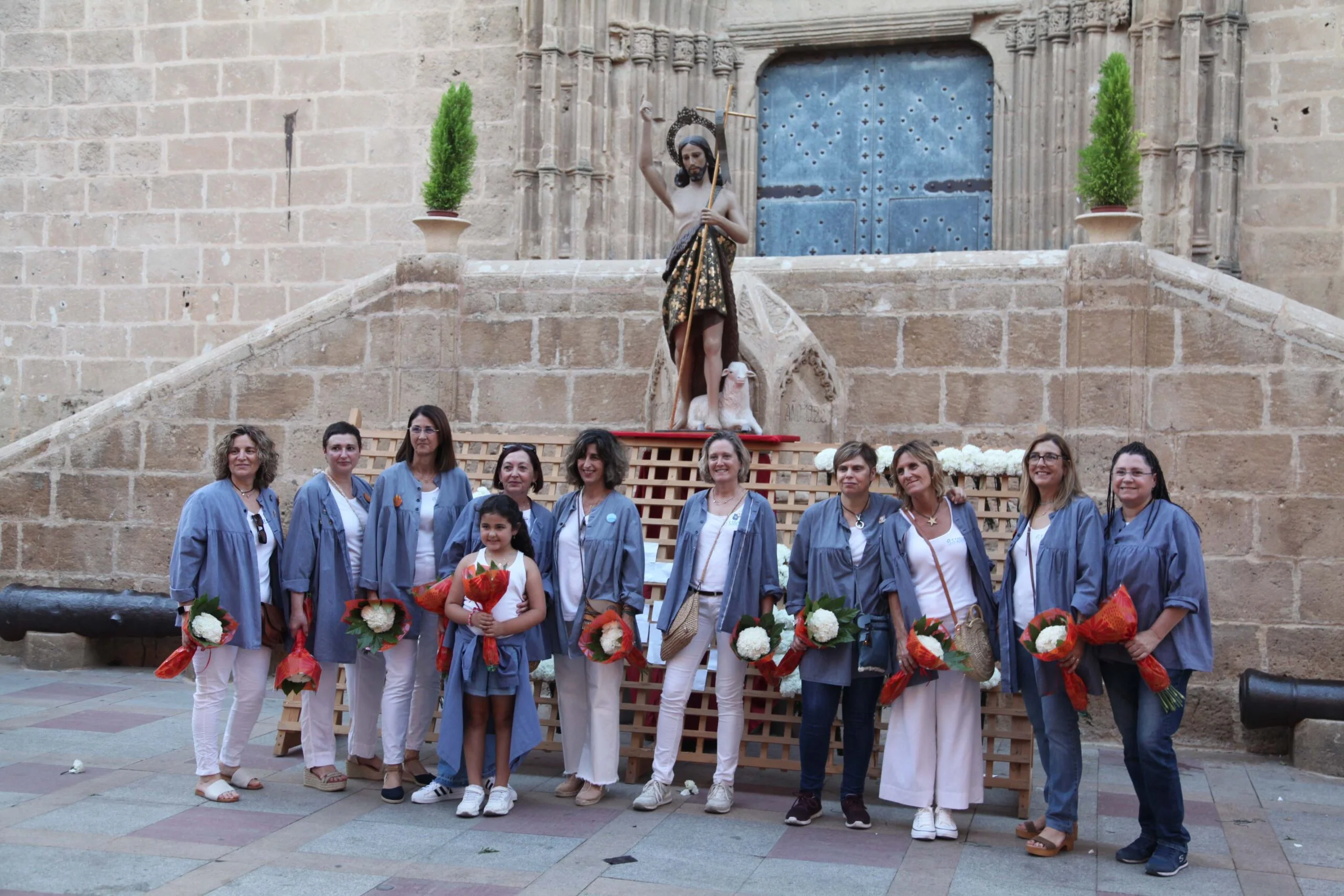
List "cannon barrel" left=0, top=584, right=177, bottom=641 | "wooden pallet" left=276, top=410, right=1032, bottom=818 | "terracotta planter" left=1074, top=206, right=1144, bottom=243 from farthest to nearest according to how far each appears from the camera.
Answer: "cannon barrel" left=0, top=584, right=177, bottom=641 < "terracotta planter" left=1074, top=206, right=1144, bottom=243 < "wooden pallet" left=276, top=410, right=1032, bottom=818

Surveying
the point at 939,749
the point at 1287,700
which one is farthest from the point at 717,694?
the point at 1287,700

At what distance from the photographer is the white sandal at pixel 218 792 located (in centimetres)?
580

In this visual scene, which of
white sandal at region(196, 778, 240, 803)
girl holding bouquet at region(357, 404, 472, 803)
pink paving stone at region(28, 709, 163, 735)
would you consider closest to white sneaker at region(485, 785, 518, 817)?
girl holding bouquet at region(357, 404, 472, 803)

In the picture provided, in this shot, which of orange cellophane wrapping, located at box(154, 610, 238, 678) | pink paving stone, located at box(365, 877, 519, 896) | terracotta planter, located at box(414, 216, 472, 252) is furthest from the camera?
terracotta planter, located at box(414, 216, 472, 252)

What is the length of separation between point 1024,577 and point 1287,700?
8.55 ft

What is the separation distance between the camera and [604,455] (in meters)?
5.99

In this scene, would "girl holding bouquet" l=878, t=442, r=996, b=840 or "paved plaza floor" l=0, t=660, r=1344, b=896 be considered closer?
"paved plaza floor" l=0, t=660, r=1344, b=896

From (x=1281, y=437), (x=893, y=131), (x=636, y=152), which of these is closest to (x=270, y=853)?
(x=1281, y=437)

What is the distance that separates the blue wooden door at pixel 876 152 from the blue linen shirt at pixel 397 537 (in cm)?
742

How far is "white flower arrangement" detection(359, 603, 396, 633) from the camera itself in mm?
5895

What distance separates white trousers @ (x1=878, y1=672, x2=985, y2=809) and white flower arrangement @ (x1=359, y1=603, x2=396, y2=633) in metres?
2.09

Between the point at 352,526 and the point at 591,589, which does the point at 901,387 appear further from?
the point at 352,526

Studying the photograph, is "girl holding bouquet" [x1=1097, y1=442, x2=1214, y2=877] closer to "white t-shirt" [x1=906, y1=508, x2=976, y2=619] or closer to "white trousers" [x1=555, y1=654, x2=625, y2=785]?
"white t-shirt" [x1=906, y1=508, x2=976, y2=619]

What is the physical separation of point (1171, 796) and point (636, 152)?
8.92 meters
